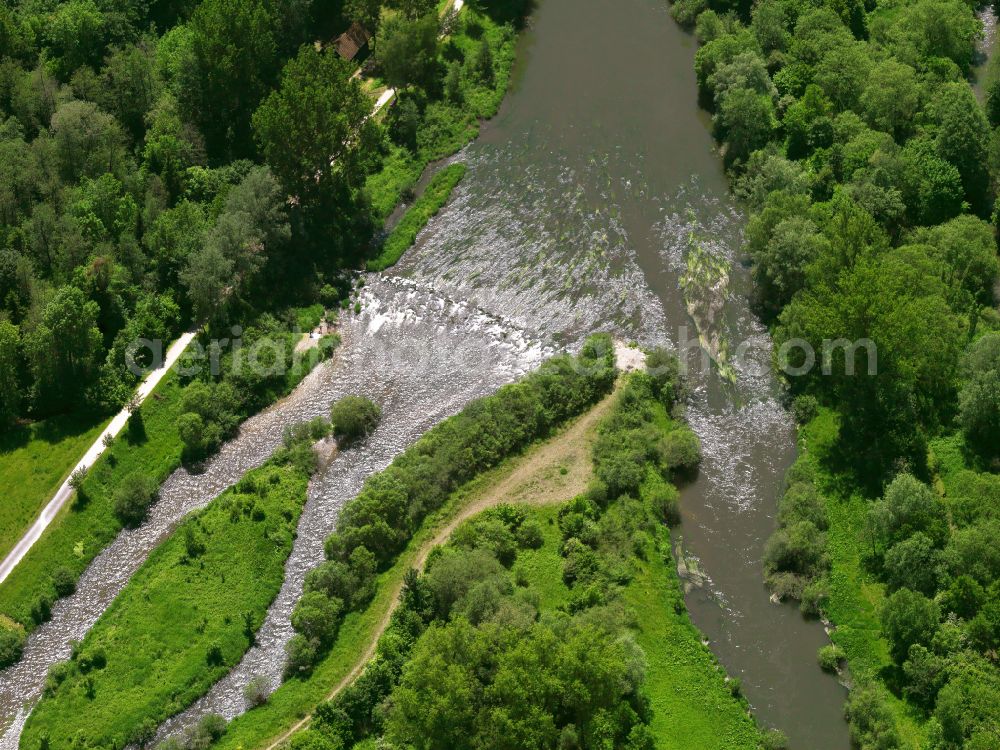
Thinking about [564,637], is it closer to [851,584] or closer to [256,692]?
[256,692]

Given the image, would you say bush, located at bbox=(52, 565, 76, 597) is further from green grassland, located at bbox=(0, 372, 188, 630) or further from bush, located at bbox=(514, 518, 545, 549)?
bush, located at bbox=(514, 518, 545, 549)

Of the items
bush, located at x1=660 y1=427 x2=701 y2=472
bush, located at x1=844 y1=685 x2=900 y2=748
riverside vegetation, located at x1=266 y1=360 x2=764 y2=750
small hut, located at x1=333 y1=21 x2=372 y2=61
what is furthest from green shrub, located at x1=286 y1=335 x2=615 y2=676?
small hut, located at x1=333 y1=21 x2=372 y2=61

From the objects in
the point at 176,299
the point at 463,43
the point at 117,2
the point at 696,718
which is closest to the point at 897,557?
the point at 696,718

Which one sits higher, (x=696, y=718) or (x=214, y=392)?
(x=214, y=392)

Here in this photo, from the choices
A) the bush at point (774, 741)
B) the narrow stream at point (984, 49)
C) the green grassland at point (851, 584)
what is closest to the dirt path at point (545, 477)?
the green grassland at point (851, 584)

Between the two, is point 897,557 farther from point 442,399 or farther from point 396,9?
point 396,9

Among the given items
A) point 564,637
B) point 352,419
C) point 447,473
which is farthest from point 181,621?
point 564,637

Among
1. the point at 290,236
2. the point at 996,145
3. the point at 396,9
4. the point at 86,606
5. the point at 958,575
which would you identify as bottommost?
the point at 958,575
